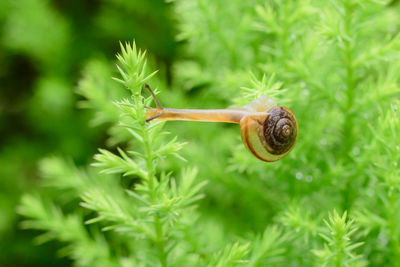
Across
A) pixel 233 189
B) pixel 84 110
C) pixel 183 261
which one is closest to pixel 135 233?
pixel 183 261

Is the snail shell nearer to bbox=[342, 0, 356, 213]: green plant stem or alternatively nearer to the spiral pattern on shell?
the spiral pattern on shell

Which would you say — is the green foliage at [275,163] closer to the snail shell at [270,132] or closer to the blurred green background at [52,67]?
the snail shell at [270,132]

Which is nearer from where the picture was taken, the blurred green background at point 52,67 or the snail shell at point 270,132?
the snail shell at point 270,132

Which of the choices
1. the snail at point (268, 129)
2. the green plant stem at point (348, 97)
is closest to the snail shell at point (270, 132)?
the snail at point (268, 129)

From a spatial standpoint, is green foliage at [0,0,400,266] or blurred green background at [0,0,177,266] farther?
blurred green background at [0,0,177,266]

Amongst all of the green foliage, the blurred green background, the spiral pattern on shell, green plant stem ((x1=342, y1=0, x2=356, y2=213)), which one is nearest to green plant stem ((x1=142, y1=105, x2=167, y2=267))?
the green foliage

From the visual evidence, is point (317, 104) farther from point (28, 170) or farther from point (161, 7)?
point (28, 170)

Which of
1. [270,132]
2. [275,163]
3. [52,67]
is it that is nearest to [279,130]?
[270,132]
